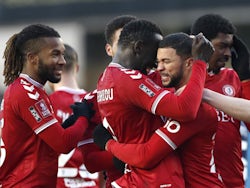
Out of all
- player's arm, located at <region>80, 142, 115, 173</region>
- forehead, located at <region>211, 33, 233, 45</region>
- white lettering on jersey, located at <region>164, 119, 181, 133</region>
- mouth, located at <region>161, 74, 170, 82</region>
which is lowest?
player's arm, located at <region>80, 142, 115, 173</region>

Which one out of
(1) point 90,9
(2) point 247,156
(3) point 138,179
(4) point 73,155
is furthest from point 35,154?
(1) point 90,9

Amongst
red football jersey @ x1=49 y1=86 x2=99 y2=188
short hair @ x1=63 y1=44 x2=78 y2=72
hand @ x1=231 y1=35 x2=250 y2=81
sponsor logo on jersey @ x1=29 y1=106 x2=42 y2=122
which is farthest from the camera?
short hair @ x1=63 y1=44 x2=78 y2=72

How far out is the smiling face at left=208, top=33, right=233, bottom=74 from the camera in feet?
25.0

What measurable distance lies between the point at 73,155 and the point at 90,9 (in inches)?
755

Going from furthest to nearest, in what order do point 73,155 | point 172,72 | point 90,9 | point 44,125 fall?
point 90,9 → point 73,155 → point 44,125 → point 172,72

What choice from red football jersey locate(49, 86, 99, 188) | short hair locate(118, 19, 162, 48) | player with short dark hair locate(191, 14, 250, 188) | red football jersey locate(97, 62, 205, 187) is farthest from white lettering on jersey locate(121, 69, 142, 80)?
red football jersey locate(49, 86, 99, 188)

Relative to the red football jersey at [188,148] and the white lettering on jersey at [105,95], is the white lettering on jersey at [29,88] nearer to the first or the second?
the white lettering on jersey at [105,95]

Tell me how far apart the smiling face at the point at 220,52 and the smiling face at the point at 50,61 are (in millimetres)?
1181

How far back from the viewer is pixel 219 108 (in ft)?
21.8

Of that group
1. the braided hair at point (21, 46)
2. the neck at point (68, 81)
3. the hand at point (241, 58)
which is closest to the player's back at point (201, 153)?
the hand at point (241, 58)

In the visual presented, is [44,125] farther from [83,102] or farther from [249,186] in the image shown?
[249,186]

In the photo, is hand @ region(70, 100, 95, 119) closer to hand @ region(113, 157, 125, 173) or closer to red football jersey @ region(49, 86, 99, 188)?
hand @ region(113, 157, 125, 173)

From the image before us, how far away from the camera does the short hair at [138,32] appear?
6.76m

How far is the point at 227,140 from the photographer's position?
7.57 meters
